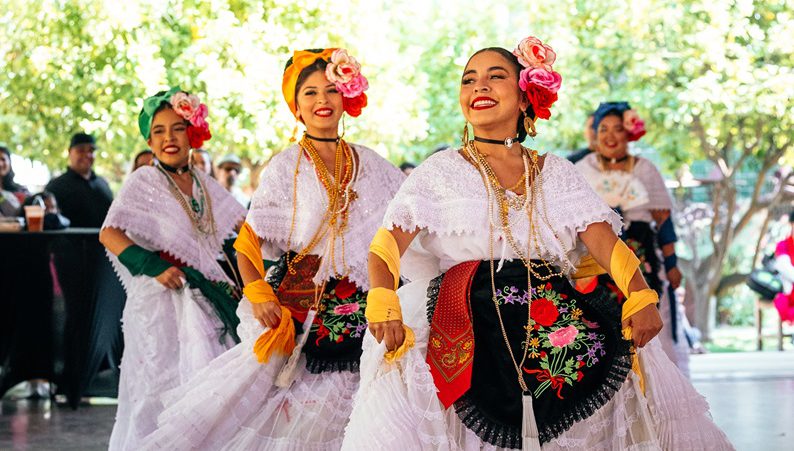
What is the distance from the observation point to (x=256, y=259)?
4.66 metres

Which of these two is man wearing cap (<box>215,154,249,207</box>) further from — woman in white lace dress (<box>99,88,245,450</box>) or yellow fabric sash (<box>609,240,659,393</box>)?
yellow fabric sash (<box>609,240,659,393</box>)

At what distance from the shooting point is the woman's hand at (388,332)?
3463 millimetres

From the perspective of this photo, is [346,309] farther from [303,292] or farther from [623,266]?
[623,266]

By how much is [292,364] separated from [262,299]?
0.99ft

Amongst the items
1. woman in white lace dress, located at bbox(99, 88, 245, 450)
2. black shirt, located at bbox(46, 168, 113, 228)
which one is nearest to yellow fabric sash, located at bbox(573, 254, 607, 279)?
woman in white lace dress, located at bbox(99, 88, 245, 450)

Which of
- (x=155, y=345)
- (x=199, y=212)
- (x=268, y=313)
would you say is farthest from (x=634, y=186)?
(x=268, y=313)

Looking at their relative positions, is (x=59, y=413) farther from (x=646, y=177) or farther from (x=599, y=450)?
(x=599, y=450)

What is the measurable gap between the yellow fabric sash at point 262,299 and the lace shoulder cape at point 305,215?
7 cm

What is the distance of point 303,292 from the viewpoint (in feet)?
15.9

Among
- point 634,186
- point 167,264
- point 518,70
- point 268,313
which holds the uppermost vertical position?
point 518,70

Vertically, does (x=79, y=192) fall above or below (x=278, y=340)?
above

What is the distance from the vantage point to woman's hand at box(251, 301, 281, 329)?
460cm

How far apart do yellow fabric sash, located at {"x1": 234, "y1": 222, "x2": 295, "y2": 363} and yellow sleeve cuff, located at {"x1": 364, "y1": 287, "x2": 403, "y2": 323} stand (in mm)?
1148

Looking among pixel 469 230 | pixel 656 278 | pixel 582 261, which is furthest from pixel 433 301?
pixel 656 278
